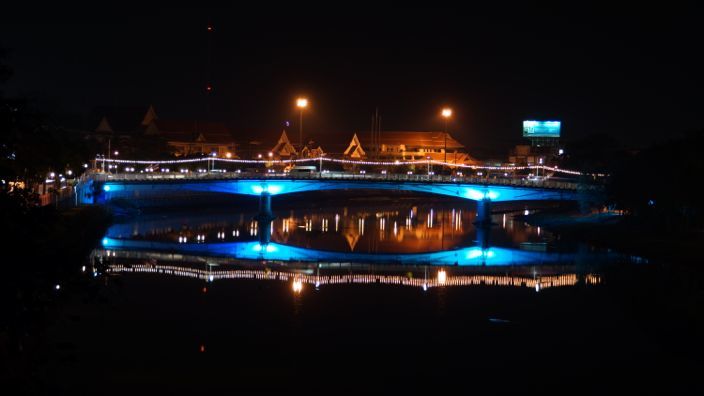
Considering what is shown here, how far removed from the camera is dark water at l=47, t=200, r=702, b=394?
21062 mm

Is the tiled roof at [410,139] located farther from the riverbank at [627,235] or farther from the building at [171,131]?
the riverbank at [627,235]

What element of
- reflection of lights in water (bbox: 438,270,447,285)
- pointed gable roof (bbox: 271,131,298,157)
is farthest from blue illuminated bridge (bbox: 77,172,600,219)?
pointed gable roof (bbox: 271,131,298,157)

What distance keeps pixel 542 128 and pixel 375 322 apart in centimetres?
9715

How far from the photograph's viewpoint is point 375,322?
Answer: 92.1 feet

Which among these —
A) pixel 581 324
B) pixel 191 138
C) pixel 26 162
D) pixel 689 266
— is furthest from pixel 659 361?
pixel 191 138

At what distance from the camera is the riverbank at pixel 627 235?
43.2 m

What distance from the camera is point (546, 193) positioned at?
65.9m

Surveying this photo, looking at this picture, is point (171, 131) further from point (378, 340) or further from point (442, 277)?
point (378, 340)

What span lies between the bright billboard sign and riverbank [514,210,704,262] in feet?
174

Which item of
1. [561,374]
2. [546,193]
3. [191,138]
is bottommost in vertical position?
[561,374]

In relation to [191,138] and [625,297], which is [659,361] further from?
[191,138]

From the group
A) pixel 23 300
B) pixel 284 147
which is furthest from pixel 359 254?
pixel 284 147

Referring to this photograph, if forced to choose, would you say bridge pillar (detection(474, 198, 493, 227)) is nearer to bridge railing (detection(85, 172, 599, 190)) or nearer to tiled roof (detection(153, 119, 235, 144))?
bridge railing (detection(85, 172, 599, 190))

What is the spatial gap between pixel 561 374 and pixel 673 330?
21.5 feet
